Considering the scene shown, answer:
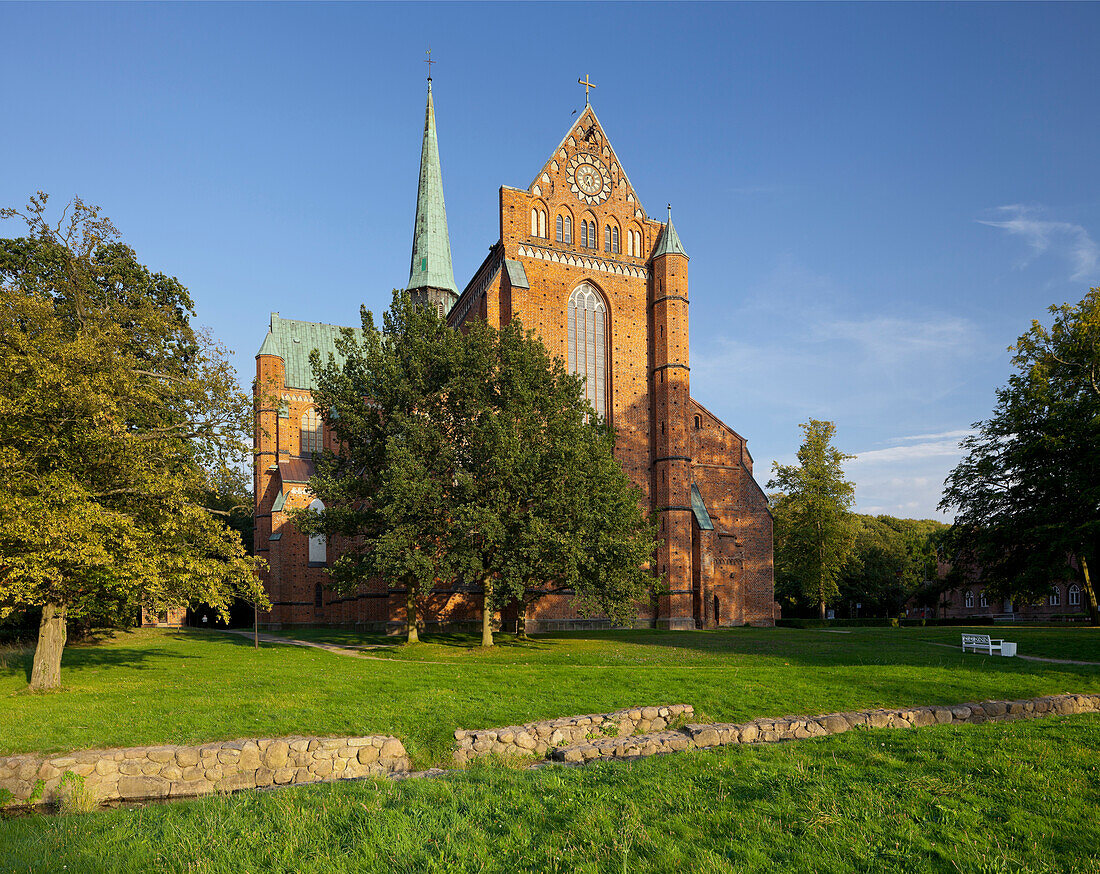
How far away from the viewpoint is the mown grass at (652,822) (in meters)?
6.52

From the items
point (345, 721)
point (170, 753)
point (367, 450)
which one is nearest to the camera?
point (170, 753)

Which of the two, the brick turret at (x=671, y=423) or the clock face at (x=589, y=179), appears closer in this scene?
the brick turret at (x=671, y=423)

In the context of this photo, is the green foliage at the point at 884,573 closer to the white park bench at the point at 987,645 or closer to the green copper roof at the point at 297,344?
the white park bench at the point at 987,645

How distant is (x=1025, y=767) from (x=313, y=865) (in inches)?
326

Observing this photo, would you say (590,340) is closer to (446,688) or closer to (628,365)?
(628,365)

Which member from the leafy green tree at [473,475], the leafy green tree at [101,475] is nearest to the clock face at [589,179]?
the leafy green tree at [473,475]

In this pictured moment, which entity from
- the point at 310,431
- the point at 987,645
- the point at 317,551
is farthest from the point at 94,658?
the point at 310,431

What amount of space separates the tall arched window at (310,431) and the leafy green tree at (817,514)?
113 ft

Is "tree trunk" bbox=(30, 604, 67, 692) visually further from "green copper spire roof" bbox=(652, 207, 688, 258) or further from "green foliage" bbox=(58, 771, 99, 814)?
"green copper spire roof" bbox=(652, 207, 688, 258)

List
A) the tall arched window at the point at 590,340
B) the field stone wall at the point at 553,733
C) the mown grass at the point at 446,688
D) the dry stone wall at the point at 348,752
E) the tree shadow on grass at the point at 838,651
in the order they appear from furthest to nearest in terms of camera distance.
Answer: the tall arched window at the point at 590,340 → the tree shadow on grass at the point at 838,651 → the mown grass at the point at 446,688 → the field stone wall at the point at 553,733 → the dry stone wall at the point at 348,752

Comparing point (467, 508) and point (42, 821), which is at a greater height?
point (467, 508)

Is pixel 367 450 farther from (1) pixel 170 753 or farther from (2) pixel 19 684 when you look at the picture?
(1) pixel 170 753

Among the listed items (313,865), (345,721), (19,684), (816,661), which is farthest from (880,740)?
(19,684)

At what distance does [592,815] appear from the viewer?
754 cm
